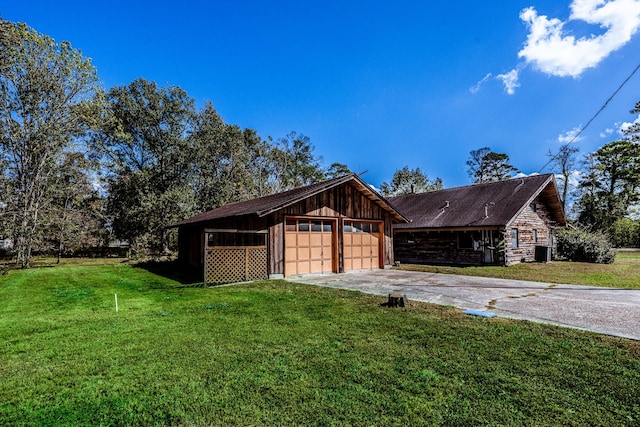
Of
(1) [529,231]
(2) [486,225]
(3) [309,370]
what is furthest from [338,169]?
(3) [309,370]

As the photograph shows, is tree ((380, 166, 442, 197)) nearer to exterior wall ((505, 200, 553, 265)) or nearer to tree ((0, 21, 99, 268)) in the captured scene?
exterior wall ((505, 200, 553, 265))

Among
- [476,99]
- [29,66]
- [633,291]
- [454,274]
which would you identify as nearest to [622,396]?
[633,291]

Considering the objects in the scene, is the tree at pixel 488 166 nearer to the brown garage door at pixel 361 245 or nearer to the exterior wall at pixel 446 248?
the exterior wall at pixel 446 248

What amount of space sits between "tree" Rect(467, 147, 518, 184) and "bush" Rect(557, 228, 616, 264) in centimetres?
2496

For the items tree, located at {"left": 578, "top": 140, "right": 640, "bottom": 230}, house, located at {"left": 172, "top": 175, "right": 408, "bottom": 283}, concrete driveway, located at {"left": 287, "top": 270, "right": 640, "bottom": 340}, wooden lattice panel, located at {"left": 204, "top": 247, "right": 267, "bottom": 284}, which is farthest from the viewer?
tree, located at {"left": 578, "top": 140, "right": 640, "bottom": 230}

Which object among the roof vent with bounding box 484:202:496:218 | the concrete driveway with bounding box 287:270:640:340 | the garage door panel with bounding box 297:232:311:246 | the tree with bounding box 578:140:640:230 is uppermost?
the tree with bounding box 578:140:640:230

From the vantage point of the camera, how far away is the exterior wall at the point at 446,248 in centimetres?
1706

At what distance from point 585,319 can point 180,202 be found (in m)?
26.2

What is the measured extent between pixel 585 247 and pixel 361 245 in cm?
1367

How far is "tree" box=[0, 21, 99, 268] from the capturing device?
53.9 ft

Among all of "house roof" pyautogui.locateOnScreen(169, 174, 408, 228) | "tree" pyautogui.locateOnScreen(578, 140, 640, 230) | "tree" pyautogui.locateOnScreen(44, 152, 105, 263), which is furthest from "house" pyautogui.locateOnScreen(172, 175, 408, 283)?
"tree" pyautogui.locateOnScreen(578, 140, 640, 230)

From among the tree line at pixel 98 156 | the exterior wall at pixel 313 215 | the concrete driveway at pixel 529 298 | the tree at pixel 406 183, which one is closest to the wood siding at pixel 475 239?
the exterior wall at pixel 313 215

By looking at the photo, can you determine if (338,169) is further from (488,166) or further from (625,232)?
(625,232)

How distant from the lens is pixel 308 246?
13.2 metres
